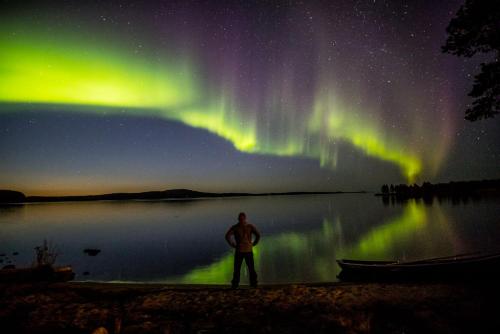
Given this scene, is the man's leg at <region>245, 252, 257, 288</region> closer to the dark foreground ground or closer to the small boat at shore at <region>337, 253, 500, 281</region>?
the dark foreground ground

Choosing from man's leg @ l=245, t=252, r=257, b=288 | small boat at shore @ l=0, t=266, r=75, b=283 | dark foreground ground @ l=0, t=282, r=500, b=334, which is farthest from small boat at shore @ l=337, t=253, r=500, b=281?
small boat at shore @ l=0, t=266, r=75, b=283

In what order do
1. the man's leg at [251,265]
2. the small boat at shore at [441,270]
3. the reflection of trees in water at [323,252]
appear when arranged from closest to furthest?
the man's leg at [251,265] → the small boat at shore at [441,270] → the reflection of trees in water at [323,252]

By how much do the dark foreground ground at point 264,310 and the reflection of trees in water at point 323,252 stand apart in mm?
11837

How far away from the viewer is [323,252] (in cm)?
3344

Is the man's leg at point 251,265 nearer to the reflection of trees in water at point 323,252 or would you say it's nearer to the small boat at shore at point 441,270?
the small boat at shore at point 441,270

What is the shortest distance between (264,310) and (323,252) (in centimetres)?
2645

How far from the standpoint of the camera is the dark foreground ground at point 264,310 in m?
7.65

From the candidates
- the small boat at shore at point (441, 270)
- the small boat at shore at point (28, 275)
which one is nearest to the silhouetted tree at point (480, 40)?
the small boat at shore at point (441, 270)

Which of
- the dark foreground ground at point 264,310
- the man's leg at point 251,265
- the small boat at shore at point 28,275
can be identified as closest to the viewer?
the dark foreground ground at point 264,310

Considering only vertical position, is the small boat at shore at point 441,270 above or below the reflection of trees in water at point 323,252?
above

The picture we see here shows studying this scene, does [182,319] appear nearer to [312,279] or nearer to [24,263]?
[312,279]

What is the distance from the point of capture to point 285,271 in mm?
24984

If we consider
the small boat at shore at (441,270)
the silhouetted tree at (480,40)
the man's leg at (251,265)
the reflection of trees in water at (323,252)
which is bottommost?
the reflection of trees in water at (323,252)

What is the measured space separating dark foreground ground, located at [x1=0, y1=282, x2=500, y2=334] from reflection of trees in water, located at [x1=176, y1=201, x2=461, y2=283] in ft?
38.8
